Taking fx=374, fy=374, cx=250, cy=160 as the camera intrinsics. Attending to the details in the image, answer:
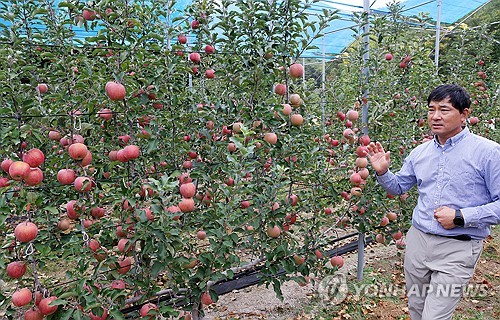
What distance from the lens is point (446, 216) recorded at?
6.22ft

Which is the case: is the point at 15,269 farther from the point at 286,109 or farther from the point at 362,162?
the point at 362,162

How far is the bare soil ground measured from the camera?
10.8 ft

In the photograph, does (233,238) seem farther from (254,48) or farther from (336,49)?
(336,49)

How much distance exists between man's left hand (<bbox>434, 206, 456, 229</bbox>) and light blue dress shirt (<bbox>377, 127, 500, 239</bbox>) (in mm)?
55

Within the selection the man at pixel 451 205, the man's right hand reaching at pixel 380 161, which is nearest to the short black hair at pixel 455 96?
the man at pixel 451 205

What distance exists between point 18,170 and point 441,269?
214cm

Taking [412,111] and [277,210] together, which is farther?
[412,111]

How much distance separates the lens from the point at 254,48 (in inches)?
99.5

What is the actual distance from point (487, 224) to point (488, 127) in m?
5.29

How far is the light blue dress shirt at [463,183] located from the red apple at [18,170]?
2.06 metres

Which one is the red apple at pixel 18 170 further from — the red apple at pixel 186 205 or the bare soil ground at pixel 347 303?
the bare soil ground at pixel 347 303

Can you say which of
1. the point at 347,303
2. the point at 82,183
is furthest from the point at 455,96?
the point at 347,303

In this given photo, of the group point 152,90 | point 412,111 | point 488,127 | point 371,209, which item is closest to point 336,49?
point 488,127

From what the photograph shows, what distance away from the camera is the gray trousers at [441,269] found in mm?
1913
